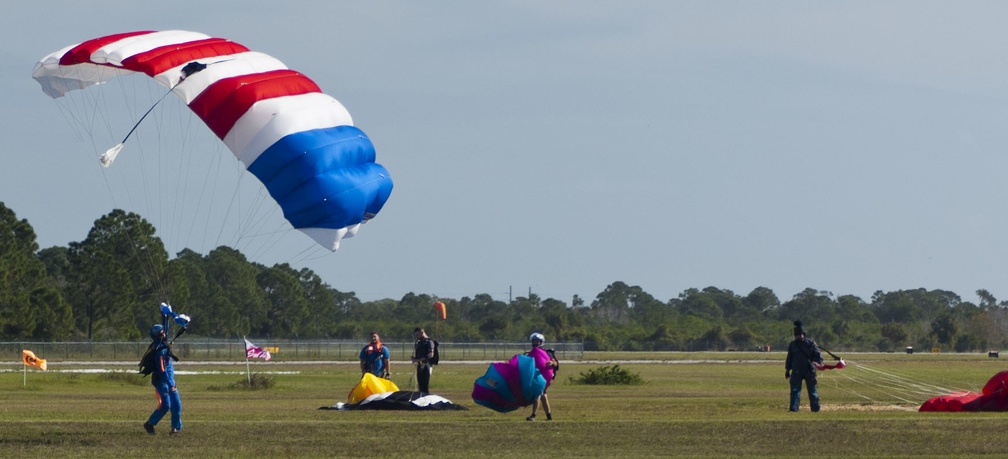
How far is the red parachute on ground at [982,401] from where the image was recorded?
2372 cm

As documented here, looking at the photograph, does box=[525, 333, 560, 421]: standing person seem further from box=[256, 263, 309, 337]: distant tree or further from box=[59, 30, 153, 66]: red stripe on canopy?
box=[256, 263, 309, 337]: distant tree

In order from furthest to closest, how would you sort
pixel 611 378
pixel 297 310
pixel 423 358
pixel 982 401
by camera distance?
pixel 297 310 < pixel 611 378 < pixel 423 358 < pixel 982 401

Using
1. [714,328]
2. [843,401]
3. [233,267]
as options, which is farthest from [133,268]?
[843,401]

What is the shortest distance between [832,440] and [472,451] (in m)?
4.68

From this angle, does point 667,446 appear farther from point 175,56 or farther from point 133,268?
point 133,268

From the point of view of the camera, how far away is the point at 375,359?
26609 millimetres

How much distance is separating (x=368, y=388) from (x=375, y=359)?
1695 millimetres

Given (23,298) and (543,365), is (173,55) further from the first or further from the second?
(23,298)

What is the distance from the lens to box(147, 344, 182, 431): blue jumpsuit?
61.1 feet

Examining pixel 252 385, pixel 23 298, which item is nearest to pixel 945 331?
pixel 23 298

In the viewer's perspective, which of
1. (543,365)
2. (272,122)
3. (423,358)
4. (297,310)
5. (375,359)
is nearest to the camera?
(272,122)

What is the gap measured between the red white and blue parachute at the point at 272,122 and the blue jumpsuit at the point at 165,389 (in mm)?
2913

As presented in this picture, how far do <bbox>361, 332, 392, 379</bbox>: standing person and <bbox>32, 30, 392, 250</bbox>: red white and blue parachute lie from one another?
18.0ft

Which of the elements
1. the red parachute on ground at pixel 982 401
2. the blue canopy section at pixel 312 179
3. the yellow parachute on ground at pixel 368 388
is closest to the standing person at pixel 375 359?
the yellow parachute on ground at pixel 368 388
